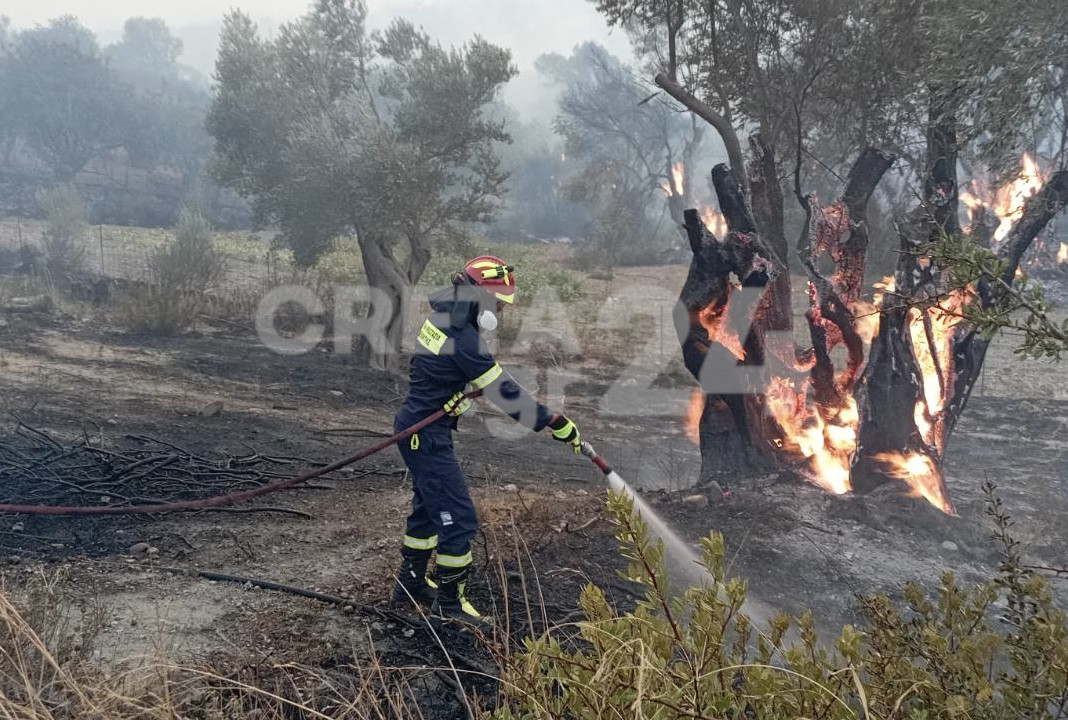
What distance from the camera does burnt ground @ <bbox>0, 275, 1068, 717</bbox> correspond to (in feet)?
14.3

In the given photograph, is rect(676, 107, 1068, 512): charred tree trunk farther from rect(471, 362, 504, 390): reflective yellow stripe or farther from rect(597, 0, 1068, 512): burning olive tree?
rect(471, 362, 504, 390): reflective yellow stripe

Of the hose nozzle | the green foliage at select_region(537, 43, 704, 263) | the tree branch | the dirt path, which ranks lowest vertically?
the dirt path

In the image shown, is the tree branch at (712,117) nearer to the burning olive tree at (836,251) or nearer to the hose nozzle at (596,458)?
the burning olive tree at (836,251)

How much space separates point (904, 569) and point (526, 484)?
353 centimetres

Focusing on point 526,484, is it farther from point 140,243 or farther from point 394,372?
point 140,243

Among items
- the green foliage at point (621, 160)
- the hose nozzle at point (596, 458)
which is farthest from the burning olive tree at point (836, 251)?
the green foliage at point (621, 160)

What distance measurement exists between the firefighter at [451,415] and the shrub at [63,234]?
58.8 ft

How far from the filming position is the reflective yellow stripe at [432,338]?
14.7ft

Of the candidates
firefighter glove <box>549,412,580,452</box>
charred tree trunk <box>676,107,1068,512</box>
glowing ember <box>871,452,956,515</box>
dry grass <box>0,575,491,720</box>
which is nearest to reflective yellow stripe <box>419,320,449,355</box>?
firefighter glove <box>549,412,580,452</box>

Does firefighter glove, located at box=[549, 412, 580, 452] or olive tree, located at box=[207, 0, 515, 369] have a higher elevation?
olive tree, located at box=[207, 0, 515, 369]

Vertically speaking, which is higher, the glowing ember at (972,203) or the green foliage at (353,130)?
the green foliage at (353,130)

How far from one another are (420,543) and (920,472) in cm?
479

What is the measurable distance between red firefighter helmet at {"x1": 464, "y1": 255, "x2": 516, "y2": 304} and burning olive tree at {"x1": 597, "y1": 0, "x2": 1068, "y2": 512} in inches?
115

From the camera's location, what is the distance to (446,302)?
4586 mm
